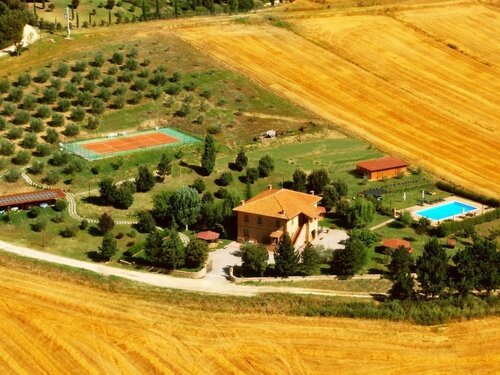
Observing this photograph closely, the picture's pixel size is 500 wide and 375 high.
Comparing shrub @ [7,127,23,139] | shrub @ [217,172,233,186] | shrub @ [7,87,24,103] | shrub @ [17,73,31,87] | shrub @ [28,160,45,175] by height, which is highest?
shrub @ [17,73,31,87]

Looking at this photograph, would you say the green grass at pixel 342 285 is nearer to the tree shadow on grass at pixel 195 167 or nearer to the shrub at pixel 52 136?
the tree shadow on grass at pixel 195 167

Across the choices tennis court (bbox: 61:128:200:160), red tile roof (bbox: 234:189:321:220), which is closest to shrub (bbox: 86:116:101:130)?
tennis court (bbox: 61:128:200:160)

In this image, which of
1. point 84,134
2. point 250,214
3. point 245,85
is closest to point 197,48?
point 245,85

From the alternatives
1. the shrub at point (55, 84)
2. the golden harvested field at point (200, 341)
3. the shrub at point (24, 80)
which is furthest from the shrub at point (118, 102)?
the golden harvested field at point (200, 341)

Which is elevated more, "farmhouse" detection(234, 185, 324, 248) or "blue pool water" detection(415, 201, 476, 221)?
"farmhouse" detection(234, 185, 324, 248)

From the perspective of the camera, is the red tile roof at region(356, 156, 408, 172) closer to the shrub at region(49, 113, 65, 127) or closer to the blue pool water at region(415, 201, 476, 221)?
the blue pool water at region(415, 201, 476, 221)

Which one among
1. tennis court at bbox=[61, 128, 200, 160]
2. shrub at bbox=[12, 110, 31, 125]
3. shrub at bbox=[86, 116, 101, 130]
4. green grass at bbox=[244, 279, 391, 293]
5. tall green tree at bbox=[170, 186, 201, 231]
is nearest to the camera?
green grass at bbox=[244, 279, 391, 293]

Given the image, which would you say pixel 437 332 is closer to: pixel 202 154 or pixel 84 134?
pixel 202 154
